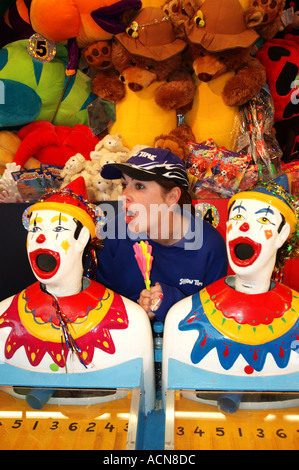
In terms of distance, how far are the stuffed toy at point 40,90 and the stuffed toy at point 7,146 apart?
0.18 ft

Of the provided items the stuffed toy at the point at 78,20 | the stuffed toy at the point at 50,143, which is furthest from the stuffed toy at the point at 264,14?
the stuffed toy at the point at 50,143

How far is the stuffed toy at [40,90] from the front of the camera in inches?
78.3

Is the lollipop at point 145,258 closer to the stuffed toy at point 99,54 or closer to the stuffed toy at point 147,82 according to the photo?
the stuffed toy at point 147,82

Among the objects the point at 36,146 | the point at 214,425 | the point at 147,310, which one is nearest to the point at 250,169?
the point at 147,310

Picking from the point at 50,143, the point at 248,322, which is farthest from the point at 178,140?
the point at 248,322

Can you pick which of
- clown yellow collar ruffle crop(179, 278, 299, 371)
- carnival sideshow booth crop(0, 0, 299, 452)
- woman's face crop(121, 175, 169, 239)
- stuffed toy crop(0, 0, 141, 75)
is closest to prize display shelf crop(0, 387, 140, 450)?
carnival sideshow booth crop(0, 0, 299, 452)

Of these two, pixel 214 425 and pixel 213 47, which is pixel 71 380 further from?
pixel 213 47

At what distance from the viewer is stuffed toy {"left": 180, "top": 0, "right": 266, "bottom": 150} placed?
182 cm

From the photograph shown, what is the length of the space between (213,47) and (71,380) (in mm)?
1487

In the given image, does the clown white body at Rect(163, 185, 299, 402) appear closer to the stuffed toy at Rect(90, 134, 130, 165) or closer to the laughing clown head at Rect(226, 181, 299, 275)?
the laughing clown head at Rect(226, 181, 299, 275)

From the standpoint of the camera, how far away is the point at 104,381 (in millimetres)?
1062

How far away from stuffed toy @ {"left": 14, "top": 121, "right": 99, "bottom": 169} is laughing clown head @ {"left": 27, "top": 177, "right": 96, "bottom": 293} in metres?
0.90

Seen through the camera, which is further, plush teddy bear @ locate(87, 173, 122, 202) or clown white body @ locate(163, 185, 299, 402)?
plush teddy bear @ locate(87, 173, 122, 202)
